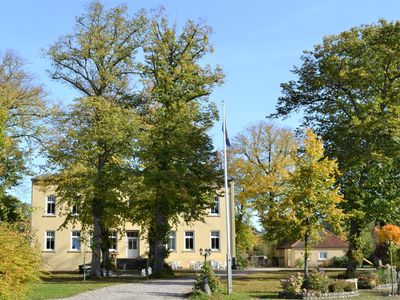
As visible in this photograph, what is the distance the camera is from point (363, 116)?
102 feet

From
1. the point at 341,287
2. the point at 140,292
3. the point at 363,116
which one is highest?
the point at 363,116

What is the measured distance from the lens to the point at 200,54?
36938 mm

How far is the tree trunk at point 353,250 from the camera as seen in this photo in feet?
99.9

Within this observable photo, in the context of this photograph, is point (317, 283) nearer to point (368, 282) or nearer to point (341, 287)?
point (341, 287)

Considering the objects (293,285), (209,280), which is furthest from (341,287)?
(209,280)

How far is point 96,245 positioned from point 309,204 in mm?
13755

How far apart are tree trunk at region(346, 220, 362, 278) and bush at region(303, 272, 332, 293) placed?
8.08 meters

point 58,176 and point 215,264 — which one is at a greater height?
point 58,176

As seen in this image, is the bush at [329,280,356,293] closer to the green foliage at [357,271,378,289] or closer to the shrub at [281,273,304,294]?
the shrub at [281,273,304,294]

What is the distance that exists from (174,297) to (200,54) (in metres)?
19.4

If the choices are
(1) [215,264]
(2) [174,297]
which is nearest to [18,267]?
(2) [174,297]

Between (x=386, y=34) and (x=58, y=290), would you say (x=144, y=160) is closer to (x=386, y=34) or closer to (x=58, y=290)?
(x=58, y=290)

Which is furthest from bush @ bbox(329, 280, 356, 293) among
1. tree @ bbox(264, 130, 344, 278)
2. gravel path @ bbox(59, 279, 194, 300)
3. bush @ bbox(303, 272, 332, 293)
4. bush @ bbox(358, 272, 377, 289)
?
gravel path @ bbox(59, 279, 194, 300)

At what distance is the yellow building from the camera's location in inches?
2061
